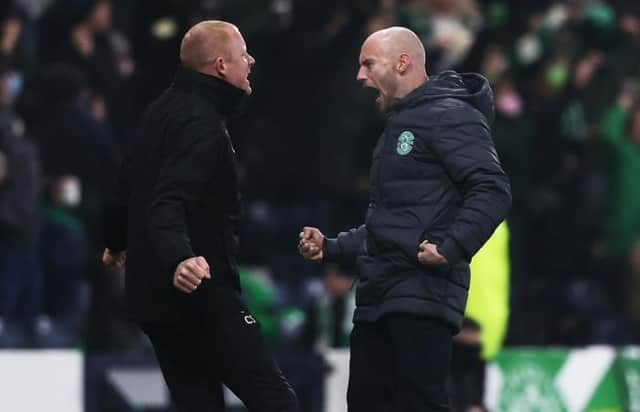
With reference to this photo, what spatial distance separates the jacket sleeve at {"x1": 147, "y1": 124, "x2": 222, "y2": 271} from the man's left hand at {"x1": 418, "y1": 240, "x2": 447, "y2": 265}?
85 centimetres

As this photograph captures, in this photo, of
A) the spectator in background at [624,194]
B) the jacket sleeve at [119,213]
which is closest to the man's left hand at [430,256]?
the jacket sleeve at [119,213]

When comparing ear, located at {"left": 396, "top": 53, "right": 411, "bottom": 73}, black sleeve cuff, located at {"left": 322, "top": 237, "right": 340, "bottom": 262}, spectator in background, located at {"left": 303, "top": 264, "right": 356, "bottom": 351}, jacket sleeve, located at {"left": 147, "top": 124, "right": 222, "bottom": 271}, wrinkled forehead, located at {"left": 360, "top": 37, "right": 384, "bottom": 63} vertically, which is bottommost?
spectator in background, located at {"left": 303, "top": 264, "right": 356, "bottom": 351}

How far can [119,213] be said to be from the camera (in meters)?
6.94

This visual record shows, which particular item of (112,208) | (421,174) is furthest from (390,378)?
(112,208)

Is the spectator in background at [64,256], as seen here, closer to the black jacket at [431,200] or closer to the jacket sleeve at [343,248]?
the jacket sleeve at [343,248]

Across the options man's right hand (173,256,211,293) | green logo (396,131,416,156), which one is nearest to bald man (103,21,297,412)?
man's right hand (173,256,211,293)

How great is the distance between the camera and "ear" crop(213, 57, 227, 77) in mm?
6844

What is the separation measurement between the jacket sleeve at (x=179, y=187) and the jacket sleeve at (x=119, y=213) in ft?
0.82

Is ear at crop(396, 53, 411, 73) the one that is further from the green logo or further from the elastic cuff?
the elastic cuff

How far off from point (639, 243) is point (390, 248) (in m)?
8.65

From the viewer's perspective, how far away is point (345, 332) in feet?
40.3

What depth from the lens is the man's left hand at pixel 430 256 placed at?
6.54 meters

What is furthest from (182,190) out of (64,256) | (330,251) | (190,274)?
(64,256)

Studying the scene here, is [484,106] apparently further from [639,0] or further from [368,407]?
[639,0]
